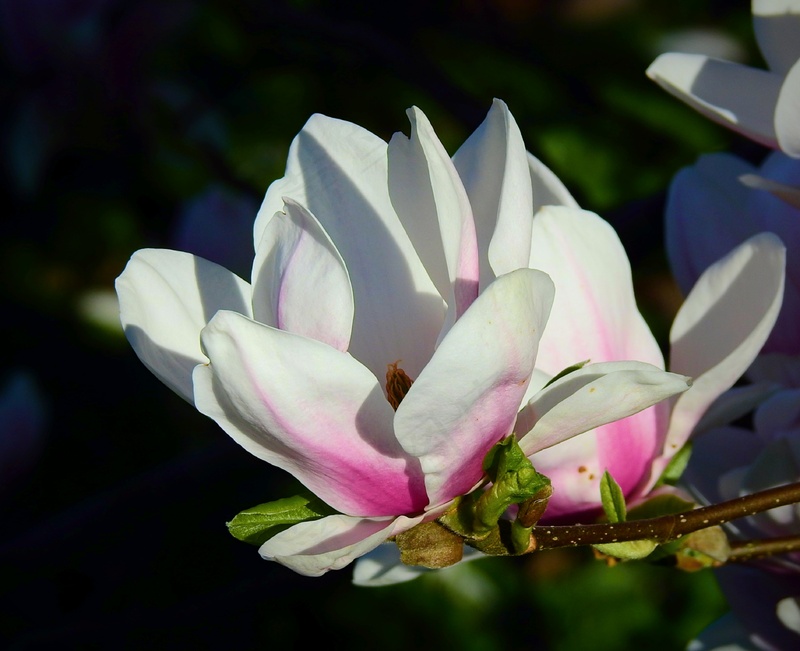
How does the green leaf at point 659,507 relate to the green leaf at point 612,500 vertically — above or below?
below

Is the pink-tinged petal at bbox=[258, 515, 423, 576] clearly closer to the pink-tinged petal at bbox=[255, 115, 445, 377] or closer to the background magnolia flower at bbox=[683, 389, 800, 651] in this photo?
the pink-tinged petal at bbox=[255, 115, 445, 377]

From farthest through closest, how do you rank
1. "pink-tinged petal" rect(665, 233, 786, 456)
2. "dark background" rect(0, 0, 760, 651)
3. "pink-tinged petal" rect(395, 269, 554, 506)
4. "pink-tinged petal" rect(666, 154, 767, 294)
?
"dark background" rect(0, 0, 760, 651), "pink-tinged petal" rect(666, 154, 767, 294), "pink-tinged petal" rect(665, 233, 786, 456), "pink-tinged petal" rect(395, 269, 554, 506)

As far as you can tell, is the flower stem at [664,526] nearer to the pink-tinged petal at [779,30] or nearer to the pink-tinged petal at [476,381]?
the pink-tinged petal at [476,381]

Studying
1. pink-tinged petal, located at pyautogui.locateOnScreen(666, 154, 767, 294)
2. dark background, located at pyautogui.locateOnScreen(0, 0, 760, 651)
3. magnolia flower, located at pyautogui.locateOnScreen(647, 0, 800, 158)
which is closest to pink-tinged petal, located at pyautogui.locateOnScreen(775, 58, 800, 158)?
magnolia flower, located at pyautogui.locateOnScreen(647, 0, 800, 158)

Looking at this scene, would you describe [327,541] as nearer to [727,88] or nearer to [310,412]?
[310,412]

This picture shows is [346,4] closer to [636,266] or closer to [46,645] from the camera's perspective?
[636,266]

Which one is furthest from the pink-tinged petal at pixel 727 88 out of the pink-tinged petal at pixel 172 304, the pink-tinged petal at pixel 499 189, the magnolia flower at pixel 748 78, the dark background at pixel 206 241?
the dark background at pixel 206 241

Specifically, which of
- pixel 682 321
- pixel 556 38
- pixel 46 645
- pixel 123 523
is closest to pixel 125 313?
pixel 682 321
